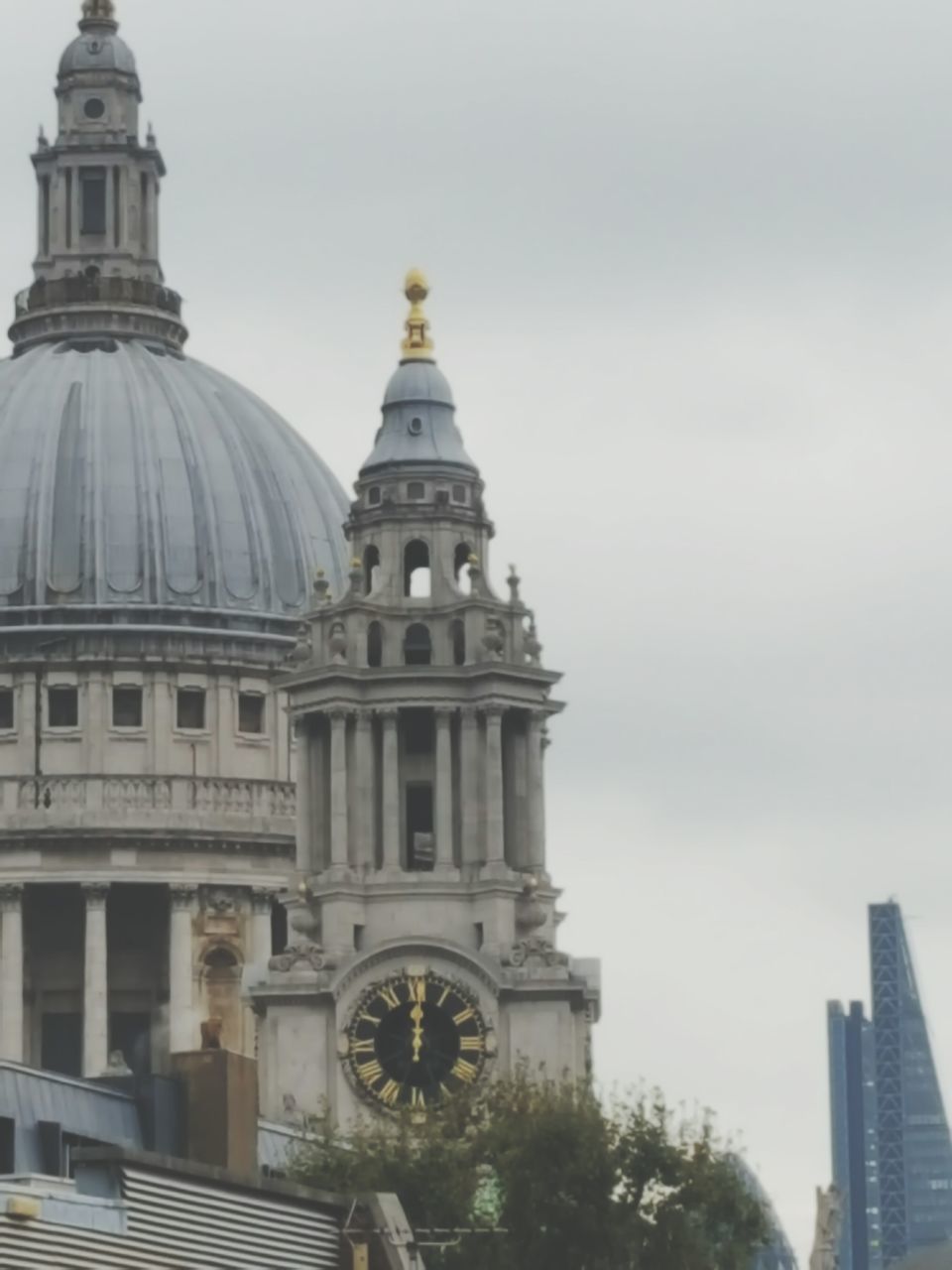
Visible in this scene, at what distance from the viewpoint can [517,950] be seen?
15275 centimetres

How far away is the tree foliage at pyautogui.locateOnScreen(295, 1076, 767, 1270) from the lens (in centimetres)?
12344

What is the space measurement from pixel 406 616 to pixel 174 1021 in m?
31.9

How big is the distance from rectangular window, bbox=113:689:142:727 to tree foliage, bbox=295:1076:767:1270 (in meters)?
61.0

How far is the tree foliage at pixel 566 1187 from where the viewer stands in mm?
123438

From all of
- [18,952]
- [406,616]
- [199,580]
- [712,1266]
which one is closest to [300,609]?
[199,580]

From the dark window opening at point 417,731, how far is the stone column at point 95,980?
30621 mm

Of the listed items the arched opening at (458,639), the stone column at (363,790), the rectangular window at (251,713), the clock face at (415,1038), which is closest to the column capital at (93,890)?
the rectangular window at (251,713)

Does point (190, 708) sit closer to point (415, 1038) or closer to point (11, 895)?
point (11, 895)

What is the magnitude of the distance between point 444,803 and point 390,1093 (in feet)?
26.4

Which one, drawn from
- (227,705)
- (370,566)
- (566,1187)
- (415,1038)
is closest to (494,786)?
(415,1038)

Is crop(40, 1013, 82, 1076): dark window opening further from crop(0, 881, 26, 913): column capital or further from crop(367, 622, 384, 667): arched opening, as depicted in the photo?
crop(367, 622, 384, 667): arched opening

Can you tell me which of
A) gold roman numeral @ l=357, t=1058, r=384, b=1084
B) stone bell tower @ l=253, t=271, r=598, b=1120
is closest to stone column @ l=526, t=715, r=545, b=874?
stone bell tower @ l=253, t=271, r=598, b=1120

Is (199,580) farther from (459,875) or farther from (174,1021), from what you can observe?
(459,875)

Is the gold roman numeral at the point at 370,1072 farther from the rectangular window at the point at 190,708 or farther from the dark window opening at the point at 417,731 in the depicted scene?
the rectangular window at the point at 190,708
